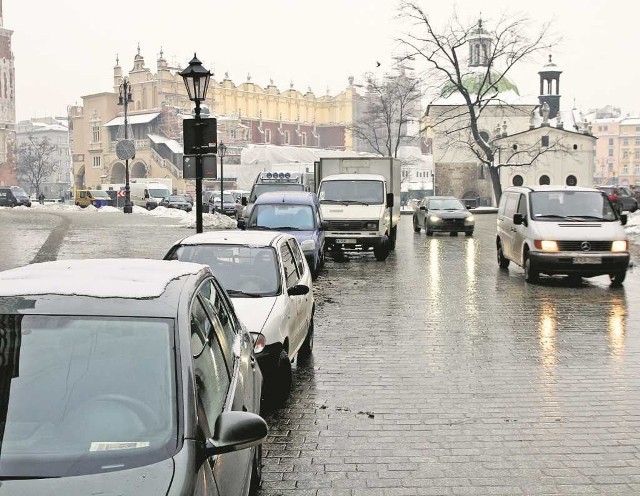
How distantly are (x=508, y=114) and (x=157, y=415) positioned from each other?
9095 cm

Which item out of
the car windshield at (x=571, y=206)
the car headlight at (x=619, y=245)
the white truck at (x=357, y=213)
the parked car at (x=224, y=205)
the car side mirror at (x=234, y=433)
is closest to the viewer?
the car side mirror at (x=234, y=433)

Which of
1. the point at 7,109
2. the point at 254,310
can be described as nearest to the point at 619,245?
the point at 254,310

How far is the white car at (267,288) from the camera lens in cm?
724

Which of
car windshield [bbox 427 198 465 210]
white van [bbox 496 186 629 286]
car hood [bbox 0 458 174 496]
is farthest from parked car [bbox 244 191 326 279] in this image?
car windshield [bbox 427 198 465 210]

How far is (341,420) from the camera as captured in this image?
688 cm

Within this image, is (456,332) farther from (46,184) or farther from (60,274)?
(46,184)

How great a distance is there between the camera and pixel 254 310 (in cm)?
761

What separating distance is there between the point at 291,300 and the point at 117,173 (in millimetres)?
92545

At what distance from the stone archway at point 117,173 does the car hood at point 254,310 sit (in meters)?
91.6

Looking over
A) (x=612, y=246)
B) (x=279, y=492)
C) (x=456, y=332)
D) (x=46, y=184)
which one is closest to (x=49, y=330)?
(x=279, y=492)

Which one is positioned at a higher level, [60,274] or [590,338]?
[60,274]

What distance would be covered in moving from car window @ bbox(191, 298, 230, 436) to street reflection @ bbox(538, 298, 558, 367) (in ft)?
19.3

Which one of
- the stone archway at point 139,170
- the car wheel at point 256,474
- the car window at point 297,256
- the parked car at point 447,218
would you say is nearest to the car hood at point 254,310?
the car window at point 297,256

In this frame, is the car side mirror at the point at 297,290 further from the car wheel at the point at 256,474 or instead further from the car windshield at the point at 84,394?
the car windshield at the point at 84,394
